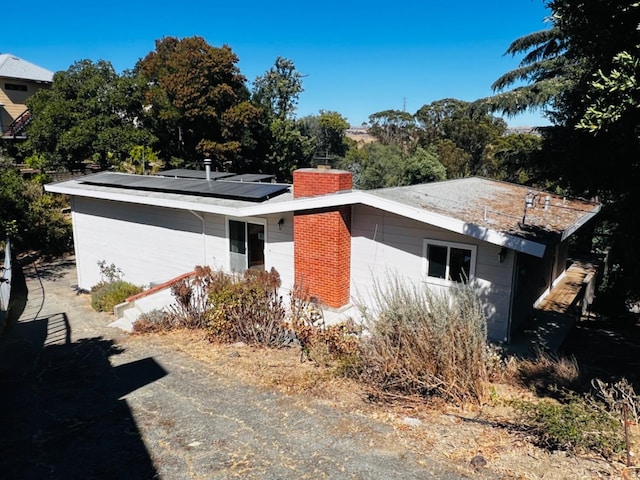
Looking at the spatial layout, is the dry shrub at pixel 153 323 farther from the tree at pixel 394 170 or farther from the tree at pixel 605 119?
the tree at pixel 394 170

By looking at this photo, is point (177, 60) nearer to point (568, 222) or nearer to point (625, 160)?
point (568, 222)

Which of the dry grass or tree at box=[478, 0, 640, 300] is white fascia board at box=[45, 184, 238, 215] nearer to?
Result: the dry grass

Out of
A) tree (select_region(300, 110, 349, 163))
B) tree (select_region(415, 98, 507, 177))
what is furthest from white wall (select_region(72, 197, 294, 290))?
tree (select_region(300, 110, 349, 163))

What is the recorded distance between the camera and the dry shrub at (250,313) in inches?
385

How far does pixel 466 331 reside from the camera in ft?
20.9

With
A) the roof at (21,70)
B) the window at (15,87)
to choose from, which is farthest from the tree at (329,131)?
the window at (15,87)

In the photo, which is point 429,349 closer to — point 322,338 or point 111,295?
point 322,338

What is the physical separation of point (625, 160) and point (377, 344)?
4.86 metres

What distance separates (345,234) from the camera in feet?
36.5

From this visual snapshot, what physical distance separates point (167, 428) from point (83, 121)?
25688 mm

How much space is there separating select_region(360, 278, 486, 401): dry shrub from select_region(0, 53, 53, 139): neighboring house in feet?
130

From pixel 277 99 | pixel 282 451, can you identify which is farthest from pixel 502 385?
pixel 277 99

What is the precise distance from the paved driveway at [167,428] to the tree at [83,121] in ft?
63.6

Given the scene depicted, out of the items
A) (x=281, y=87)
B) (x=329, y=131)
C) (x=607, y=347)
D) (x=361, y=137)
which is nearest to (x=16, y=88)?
(x=281, y=87)
